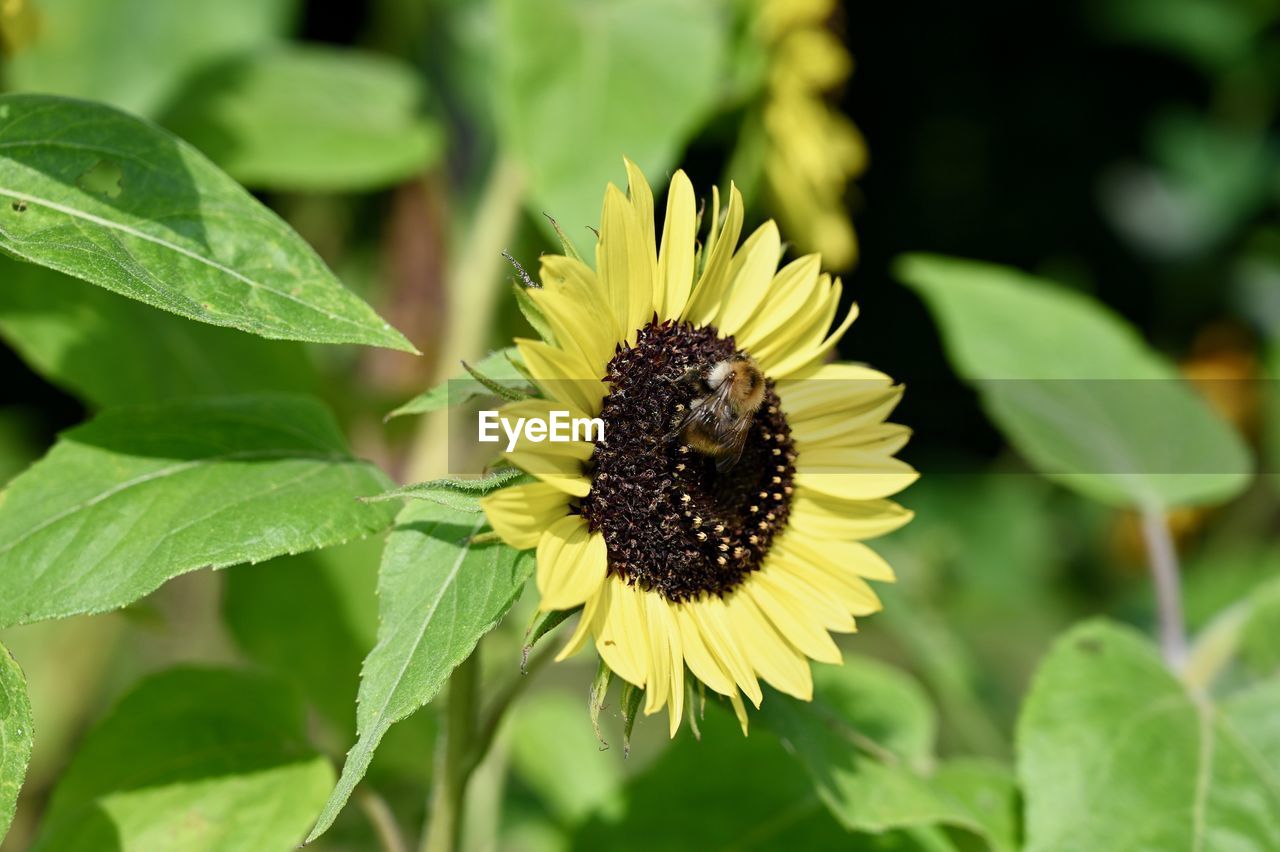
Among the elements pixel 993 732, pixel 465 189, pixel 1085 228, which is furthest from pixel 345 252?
pixel 1085 228

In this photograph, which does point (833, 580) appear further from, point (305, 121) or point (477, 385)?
point (305, 121)

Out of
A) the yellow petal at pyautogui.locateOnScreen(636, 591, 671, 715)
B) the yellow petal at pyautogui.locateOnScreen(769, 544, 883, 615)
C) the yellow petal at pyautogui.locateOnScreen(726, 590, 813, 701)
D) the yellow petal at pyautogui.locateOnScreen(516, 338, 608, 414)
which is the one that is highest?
the yellow petal at pyautogui.locateOnScreen(516, 338, 608, 414)

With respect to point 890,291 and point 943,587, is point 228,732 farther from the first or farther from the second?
point 890,291

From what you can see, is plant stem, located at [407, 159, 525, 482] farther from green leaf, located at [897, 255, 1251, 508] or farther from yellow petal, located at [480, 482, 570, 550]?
yellow petal, located at [480, 482, 570, 550]

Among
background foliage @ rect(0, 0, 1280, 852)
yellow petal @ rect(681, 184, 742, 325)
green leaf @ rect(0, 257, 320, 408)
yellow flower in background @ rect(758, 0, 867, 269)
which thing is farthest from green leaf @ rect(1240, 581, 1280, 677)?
green leaf @ rect(0, 257, 320, 408)

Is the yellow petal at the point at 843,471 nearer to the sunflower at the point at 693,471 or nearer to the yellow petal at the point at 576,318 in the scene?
the sunflower at the point at 693,471

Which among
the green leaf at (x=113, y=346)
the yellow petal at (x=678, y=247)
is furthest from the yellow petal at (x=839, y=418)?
the green leaf at (x=113, y=346)

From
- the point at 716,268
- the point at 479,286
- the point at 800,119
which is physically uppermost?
the point at 716,268

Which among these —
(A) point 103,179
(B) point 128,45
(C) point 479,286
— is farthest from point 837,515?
(B) point 128,45
